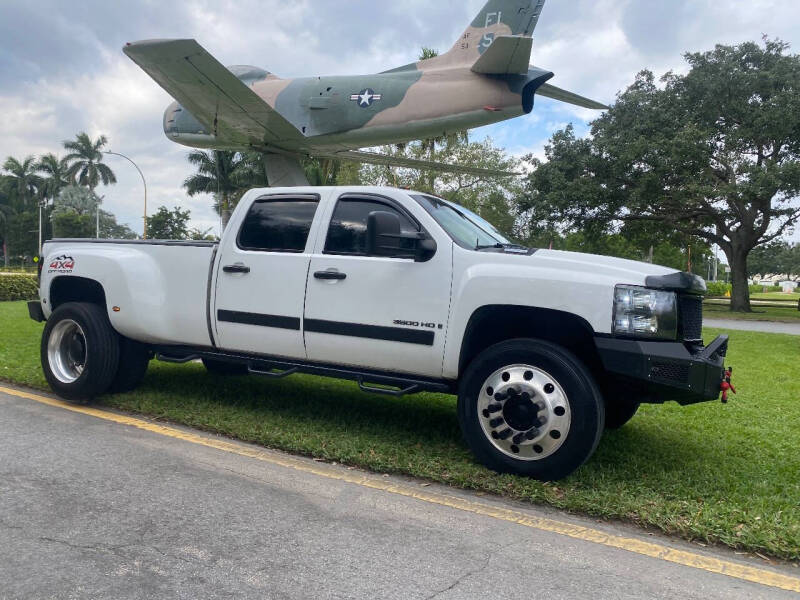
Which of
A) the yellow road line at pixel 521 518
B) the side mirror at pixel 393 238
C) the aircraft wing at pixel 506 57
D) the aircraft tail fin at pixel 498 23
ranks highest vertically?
the aircraft tail fin at pixel 498 23

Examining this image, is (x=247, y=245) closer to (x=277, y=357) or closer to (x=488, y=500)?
(x=277, y=357)

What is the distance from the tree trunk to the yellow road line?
29.0 metres

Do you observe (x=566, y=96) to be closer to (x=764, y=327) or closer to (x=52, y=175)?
(x=764, y=327)

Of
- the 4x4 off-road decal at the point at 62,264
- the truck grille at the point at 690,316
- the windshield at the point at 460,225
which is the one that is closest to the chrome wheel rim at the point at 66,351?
the 4x4 off-road decal at the point at 62,264

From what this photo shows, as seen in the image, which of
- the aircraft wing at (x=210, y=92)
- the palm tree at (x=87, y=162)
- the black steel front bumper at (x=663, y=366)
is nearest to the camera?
the black steel front bumper at (x=663, y=366)

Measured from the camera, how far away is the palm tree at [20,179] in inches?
3211

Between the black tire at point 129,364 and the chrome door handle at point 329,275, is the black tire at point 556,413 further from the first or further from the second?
the black tire at point 129,364

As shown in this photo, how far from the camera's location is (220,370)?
685 centimetres

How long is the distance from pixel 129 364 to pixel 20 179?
90709 millimetres

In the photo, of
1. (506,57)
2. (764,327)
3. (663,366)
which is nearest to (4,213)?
Answer: (506,57)

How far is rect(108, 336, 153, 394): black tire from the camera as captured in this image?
573 cm

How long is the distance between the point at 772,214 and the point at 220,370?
93.3 feet

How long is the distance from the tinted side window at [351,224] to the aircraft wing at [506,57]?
7882 millimetres

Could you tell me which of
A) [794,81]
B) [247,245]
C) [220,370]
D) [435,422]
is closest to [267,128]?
[220,370]
